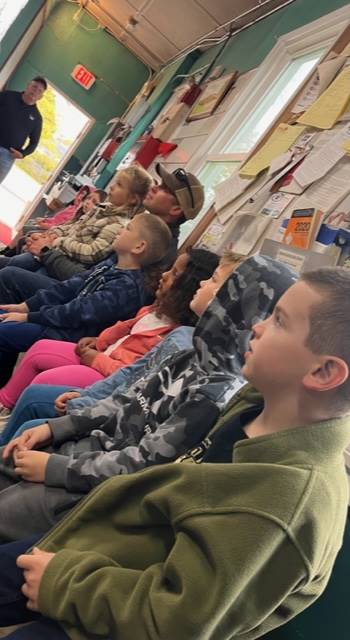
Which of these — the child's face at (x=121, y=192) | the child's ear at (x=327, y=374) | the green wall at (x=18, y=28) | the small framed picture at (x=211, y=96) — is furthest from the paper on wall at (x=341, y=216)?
the green wall at (x=18, y=28)

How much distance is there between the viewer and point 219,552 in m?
0.66

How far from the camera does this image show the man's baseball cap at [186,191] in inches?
91.0

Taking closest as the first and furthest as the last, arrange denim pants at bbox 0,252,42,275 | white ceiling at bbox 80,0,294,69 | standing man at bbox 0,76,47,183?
denim pants at bbox 0,252,42,275, white ceiling at bbox 80,0,294,69, standing man at bbox 0,76,47,183

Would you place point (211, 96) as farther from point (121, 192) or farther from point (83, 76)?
point (83, 76)

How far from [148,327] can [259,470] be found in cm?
111

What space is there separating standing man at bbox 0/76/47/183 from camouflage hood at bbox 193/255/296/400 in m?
4.18

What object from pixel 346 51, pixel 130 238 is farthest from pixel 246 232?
pixel 346 51

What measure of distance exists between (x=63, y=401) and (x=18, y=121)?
4268mm

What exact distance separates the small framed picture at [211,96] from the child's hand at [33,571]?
137 inches

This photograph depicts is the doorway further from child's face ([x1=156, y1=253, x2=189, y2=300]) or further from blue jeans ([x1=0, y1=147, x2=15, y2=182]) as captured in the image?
child's face ([x1=156, y1=253, x2=189, y2=300])

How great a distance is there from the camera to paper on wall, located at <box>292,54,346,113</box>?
1884 millimetres

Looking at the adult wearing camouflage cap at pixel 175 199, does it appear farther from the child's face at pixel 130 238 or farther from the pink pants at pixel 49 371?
the pink pants at pixel 49 371

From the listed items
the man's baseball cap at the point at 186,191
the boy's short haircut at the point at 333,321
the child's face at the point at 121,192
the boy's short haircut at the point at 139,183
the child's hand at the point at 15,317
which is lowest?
the child's hand at the point at 15,317

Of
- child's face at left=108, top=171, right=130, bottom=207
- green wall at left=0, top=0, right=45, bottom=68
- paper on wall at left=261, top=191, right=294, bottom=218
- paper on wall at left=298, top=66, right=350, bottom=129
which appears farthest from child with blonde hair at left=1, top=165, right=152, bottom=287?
green wall at left=0, top=0, right=45, bottom=68
